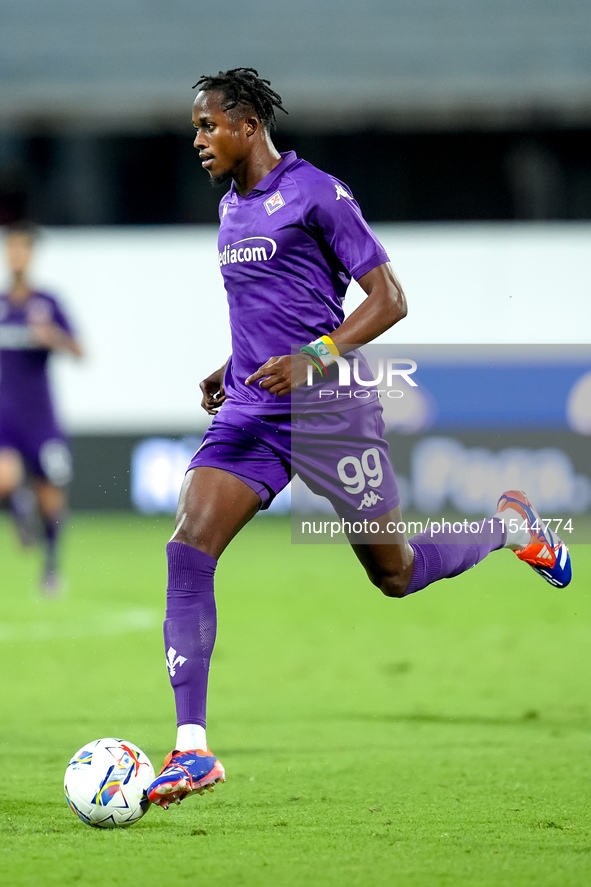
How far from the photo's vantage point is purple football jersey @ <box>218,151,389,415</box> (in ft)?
15.3

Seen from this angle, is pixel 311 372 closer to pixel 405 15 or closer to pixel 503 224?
pixel 503 224

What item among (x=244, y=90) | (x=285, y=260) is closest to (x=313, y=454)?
(x=285, y=260)

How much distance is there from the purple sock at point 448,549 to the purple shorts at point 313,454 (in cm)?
41

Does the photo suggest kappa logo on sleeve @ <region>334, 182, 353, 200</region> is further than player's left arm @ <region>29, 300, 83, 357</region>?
No

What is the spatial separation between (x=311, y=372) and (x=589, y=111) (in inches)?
519

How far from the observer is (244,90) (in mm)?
4855

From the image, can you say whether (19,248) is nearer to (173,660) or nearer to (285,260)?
(285,260)

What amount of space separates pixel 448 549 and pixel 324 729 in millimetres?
1188

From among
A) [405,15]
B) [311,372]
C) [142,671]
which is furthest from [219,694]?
[405,15]

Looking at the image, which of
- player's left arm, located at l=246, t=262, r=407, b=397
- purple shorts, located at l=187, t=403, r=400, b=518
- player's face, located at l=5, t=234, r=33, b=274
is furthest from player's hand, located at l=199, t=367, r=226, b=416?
player's face, located at l=5, t=234, r=33, b=274

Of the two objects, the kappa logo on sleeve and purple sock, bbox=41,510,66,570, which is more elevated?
the kappa logo on sleeve

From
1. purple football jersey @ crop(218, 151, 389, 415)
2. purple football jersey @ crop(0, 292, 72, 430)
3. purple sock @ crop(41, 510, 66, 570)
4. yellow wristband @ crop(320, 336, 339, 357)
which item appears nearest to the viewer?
yellow wristband @ crop(320, 336, 339, 357)

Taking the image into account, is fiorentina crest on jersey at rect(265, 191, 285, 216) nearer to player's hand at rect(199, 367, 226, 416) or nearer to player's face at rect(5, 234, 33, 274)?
player's hand at rect(199, 367, 226, 416)

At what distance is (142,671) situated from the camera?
7520 millimetres
